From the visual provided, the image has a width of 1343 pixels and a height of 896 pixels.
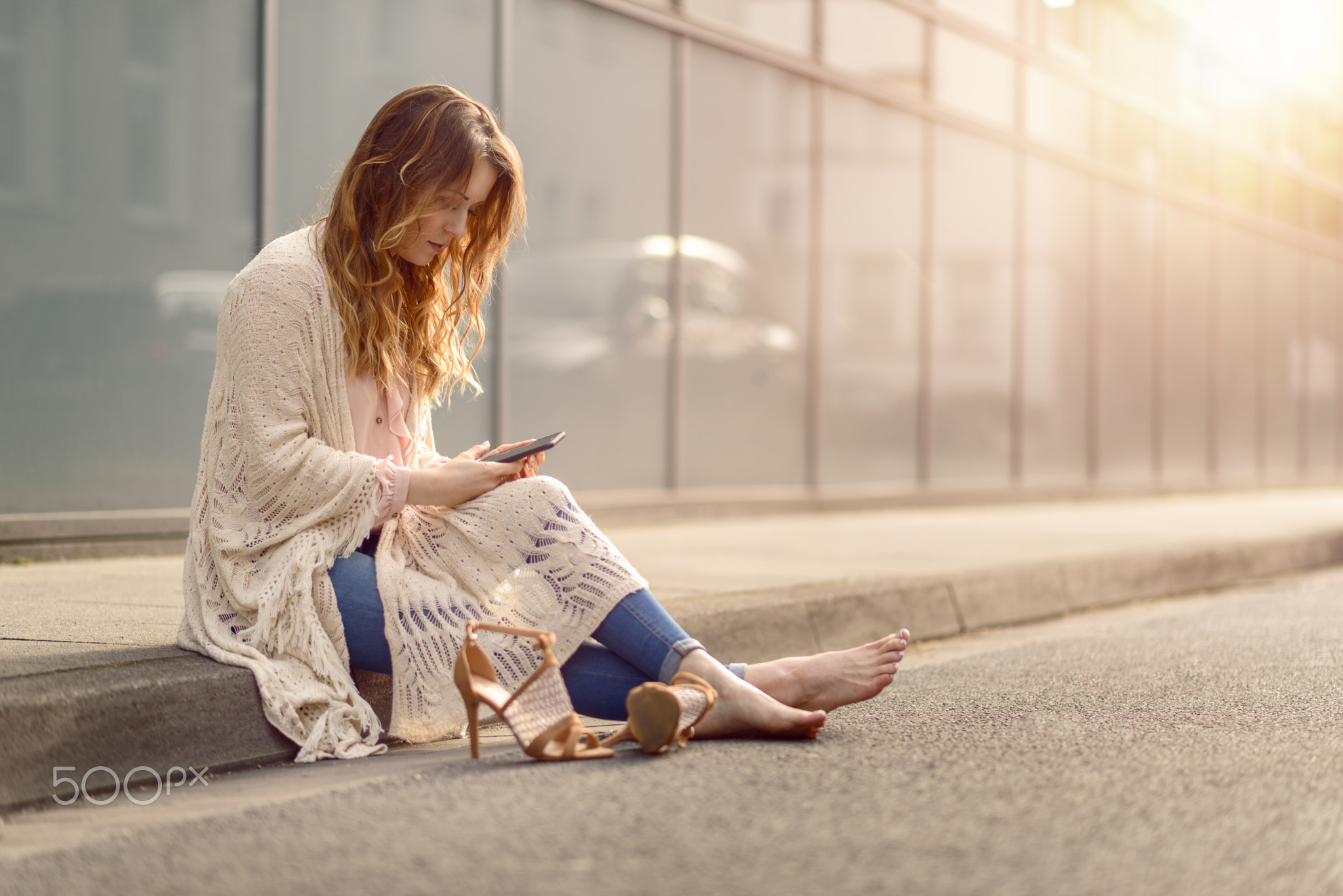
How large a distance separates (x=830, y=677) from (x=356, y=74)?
459cm

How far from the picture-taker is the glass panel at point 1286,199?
57.6 ft

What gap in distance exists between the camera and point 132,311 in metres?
6.11

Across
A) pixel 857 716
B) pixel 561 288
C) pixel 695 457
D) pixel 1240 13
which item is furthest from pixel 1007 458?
pixel 857 716

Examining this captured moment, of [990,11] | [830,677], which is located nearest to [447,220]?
[830,677]

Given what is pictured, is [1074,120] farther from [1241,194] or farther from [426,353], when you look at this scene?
[426,353]

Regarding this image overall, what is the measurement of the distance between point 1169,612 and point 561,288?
360 cm

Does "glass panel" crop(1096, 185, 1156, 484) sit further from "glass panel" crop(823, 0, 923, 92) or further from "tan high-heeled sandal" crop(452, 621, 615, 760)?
"tan high-heeled sandal" crop(452, 621, 615, 760)

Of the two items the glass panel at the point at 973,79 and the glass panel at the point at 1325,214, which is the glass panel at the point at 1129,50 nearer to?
the glass panel at the point at 973,79

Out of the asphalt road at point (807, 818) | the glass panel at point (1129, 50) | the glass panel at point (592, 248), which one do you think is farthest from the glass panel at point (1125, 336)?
the asphalt road at point (807, 818)

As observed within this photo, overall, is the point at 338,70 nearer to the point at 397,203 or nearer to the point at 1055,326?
the point at 397,203

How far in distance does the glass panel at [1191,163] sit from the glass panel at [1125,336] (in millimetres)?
761

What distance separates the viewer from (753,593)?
5.36 m

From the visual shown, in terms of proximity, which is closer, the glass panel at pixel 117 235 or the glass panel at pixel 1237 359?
the glass panel at pixel 117 235

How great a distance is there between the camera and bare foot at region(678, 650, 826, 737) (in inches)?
130
